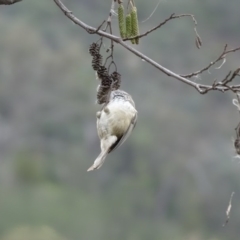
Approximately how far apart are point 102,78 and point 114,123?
176 mm

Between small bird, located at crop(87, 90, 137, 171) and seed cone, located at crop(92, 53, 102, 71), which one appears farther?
seed cone, located at crop(92, 53, 102, 71)

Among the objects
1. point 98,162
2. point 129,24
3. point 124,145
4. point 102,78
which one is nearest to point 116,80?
point 102,78

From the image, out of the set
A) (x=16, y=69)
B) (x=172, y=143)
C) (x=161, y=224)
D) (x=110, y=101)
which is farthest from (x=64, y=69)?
(x=110, y=101)

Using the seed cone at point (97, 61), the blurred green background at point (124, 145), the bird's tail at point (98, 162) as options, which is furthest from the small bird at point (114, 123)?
the blurred green background at point (124, 145)

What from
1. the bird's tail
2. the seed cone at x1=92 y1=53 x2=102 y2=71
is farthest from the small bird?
the seed cone at x1=92 y1=53 x2=102 y2=71

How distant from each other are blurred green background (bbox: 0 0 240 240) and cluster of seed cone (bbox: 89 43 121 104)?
51.0 feet

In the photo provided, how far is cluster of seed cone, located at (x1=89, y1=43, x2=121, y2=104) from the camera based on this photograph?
2.62 m

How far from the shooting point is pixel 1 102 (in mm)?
21625

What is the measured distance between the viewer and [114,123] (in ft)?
8.26

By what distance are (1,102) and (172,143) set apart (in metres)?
3.84

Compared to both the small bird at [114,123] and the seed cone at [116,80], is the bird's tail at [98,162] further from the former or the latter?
the seed cone at [116,80]

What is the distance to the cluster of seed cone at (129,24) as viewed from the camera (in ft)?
8.36

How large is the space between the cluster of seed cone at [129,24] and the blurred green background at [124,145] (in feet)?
51.2

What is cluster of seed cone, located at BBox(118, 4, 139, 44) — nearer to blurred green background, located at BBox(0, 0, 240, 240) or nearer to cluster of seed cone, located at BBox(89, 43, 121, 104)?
cluster of seed cone, located at BBox(89, 43, 121, 104)
